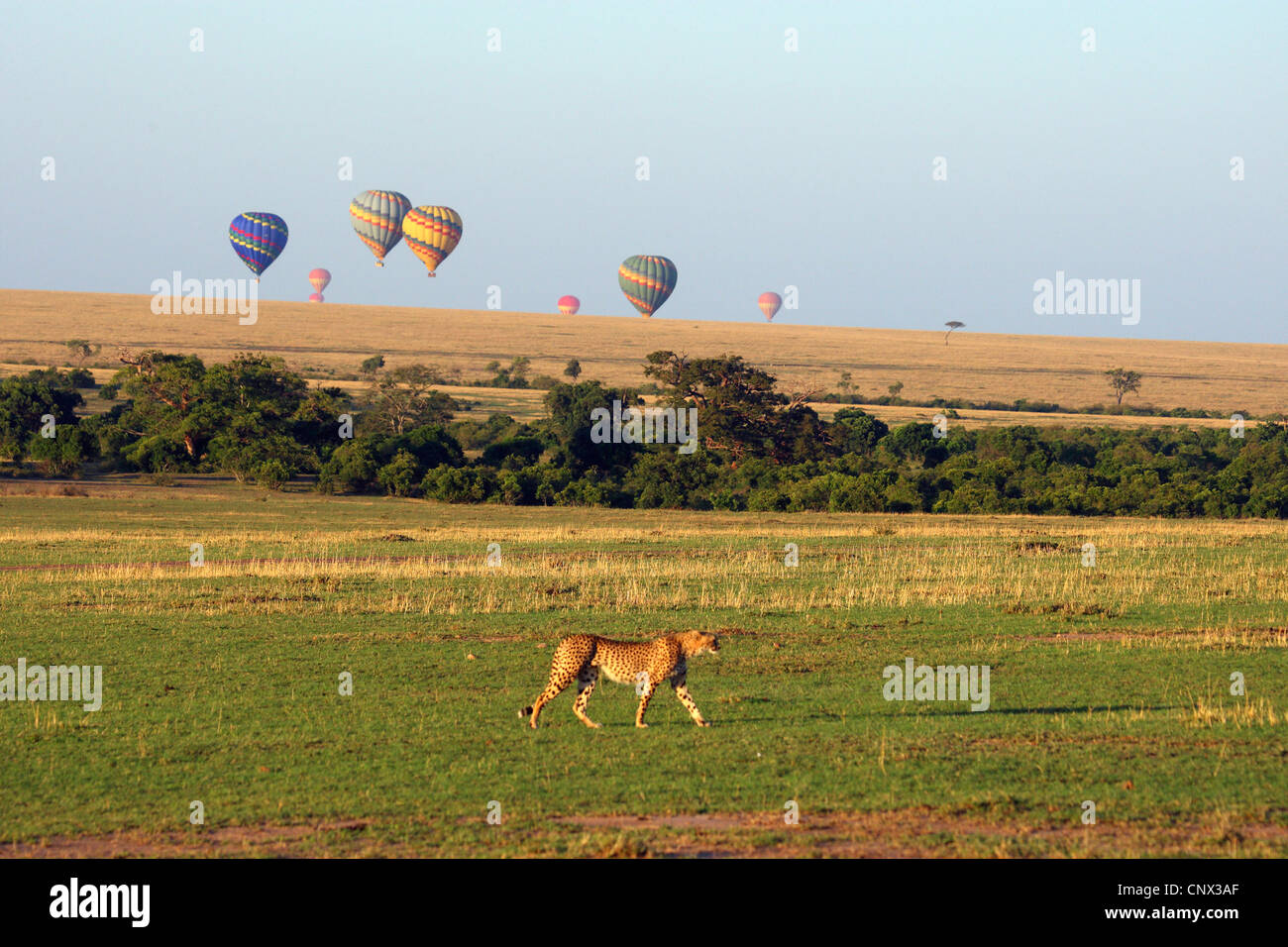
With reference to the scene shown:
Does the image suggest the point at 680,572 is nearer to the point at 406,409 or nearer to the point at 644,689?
the point at 644,689

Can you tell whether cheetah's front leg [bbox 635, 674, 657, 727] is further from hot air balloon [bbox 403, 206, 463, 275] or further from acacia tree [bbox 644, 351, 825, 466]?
hot air balloon [bbox 403, 206, 463, 275]

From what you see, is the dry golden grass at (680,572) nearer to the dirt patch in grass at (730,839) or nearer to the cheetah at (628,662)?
the cheetah at (628,662)

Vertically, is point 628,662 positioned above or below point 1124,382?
below

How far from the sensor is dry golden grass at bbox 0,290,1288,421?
124 meters

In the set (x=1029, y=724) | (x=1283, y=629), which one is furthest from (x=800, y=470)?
(x=1029, y=724)

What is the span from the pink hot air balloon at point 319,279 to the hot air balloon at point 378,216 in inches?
2897

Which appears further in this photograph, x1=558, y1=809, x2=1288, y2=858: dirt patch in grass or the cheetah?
the cheetah

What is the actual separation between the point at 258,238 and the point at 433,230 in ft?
45.5

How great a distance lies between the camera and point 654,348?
146375 mm

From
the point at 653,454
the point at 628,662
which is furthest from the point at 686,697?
the point at 653,454

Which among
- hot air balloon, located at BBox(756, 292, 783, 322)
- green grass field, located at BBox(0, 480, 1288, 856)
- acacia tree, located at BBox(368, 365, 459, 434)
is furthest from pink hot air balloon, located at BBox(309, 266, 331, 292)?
green grass field, located at BBox(0, 480, 1288, 856)

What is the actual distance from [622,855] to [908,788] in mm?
2865

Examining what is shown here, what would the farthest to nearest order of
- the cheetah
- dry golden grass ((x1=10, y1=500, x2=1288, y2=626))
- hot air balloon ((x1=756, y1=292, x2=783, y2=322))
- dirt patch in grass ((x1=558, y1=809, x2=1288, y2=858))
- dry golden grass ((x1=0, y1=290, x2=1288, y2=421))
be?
hot air balloon ((x1=756, y1=292, x2=783, y2=322)) → dry golden grass ((x1=0, y1=290, x2=1288, y2=421)) → dry golden grass ((x1=10, y1=500, x2=1288, y2=626)) → the cheetah → dirt patch in grass ((x1=558, y1=809, x2=1288, y2=858))

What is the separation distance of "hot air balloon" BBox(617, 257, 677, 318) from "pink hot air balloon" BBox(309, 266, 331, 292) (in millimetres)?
72318
